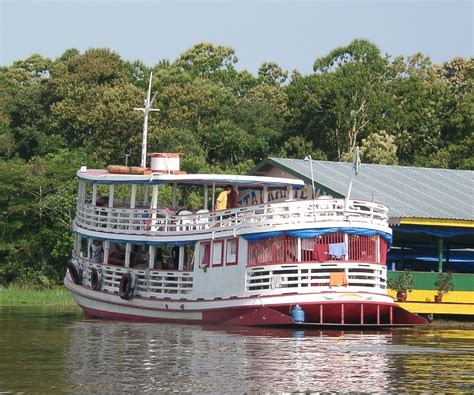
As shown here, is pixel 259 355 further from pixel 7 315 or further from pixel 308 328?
pixel 7 315

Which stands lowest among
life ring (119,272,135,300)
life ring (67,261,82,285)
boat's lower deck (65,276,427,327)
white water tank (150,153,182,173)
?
boat's lower deck (65,276,427,327)

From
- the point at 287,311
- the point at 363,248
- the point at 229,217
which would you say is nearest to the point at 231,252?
the point at 229,217

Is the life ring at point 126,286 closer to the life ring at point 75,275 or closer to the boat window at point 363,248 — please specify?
the life ring at point 75,275

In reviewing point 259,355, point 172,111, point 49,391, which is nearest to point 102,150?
point 172,111

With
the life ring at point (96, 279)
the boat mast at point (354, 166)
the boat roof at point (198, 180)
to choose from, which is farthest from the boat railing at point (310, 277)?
the life ring at point (96, 279)

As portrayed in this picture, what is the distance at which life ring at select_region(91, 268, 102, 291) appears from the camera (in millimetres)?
33219

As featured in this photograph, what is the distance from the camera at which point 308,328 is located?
28547 mm

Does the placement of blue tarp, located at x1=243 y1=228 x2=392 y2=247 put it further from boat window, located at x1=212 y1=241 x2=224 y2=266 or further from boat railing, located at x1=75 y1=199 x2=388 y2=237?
boat window, located at x1=212 y1=241 x2=224 y2=266

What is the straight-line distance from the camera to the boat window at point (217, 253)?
29.6m

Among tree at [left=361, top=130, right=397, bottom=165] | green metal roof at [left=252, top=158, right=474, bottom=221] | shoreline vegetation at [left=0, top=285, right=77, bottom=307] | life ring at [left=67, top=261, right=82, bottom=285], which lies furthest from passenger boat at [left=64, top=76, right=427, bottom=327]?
tree at [left=361, top=130, right=397, bottom=165]

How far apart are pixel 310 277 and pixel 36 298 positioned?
17674 mm

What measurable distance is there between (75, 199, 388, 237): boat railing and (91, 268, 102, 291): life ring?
1.21 metres

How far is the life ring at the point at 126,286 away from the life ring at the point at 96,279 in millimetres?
1558

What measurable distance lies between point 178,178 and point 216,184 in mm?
1744
